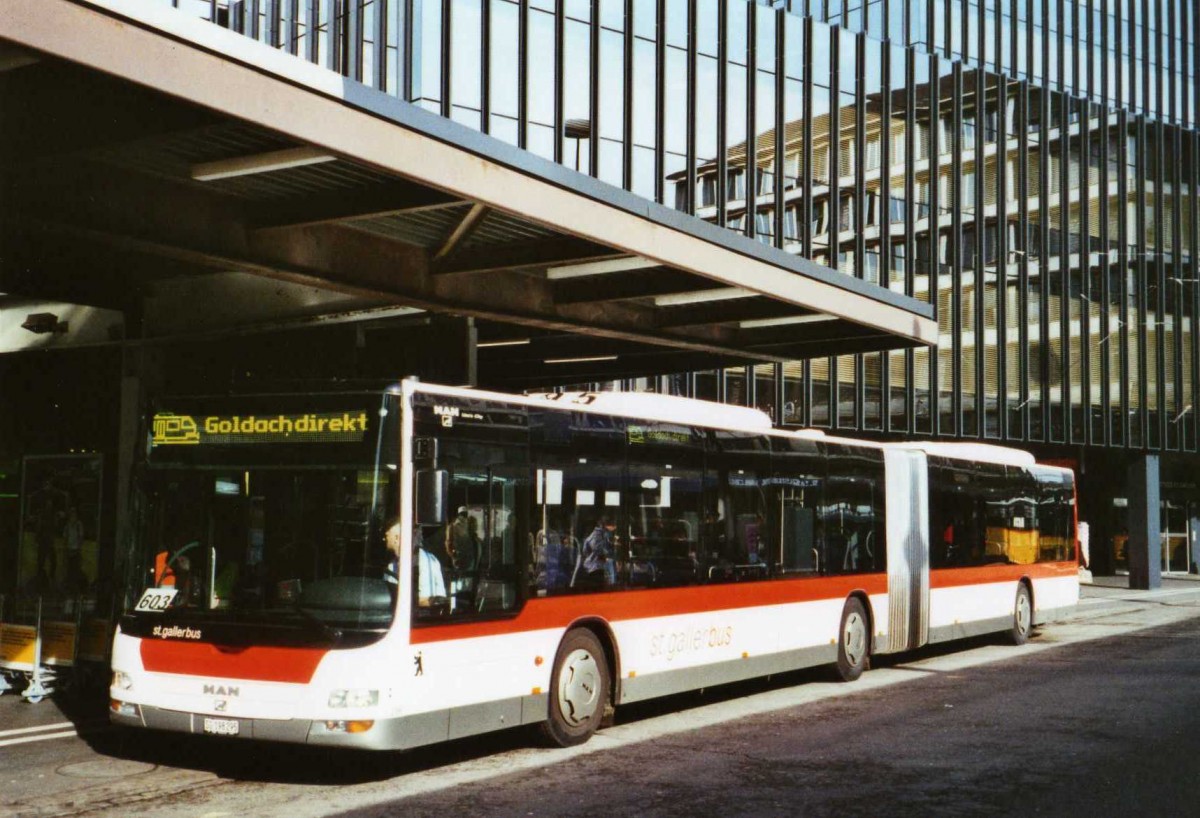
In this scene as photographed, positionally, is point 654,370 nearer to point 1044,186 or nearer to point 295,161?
point 295,161

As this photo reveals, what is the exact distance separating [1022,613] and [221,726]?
14341 millimetres

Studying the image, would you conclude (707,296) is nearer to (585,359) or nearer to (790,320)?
(790,320)

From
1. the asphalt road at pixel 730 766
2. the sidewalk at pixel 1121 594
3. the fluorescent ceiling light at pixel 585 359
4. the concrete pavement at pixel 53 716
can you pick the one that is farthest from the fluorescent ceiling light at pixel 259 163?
the sidewalk at pixel 1121 594

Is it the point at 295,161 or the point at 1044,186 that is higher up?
the point at 1044,186

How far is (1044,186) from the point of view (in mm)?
40000

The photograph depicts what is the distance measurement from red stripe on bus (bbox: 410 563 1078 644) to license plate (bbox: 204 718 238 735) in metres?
1.27

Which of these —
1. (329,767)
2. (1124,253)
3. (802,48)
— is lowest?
(329,767)

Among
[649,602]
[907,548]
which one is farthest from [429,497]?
[907,548]

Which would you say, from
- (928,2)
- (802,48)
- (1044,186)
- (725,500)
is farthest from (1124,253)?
(725,500)

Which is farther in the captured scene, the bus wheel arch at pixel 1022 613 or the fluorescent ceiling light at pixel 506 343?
the bus wheel arch at pixel 1022 613

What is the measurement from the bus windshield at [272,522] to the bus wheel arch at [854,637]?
7.61 m

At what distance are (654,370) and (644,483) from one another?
1002cm

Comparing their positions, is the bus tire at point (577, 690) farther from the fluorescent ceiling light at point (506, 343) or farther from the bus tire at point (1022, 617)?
the bus tire at point (1022, 617)

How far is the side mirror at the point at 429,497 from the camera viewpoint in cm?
880
